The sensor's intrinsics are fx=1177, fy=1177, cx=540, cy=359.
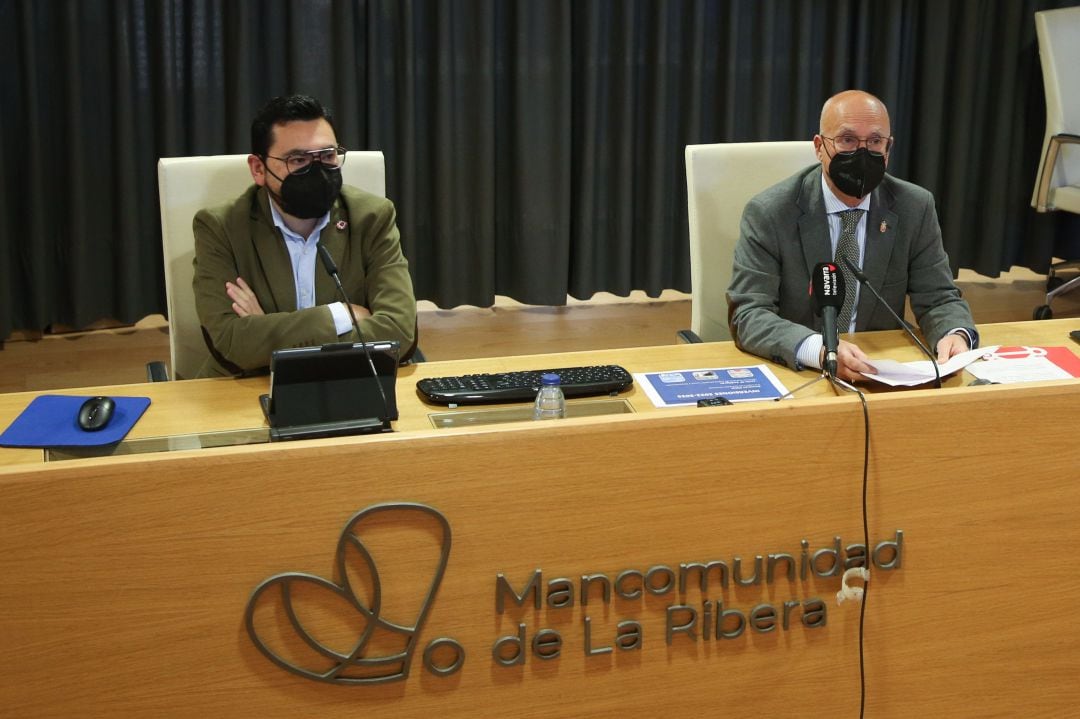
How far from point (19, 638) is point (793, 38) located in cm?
430

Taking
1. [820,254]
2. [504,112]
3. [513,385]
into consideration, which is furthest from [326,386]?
[504,112]

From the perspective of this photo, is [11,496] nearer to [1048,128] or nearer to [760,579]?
[760,579]

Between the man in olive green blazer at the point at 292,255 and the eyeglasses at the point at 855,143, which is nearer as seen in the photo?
the man in olive green blazer at the point at 292,255

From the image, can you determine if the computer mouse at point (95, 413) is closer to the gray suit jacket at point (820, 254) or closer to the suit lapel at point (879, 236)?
the gray suit jacket at point (820, 254)

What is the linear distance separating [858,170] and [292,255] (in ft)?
4.09

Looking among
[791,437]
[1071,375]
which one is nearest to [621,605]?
[791,437]

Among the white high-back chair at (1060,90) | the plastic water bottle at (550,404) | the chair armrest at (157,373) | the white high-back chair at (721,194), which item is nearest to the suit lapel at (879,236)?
the white high-back chair at (721,194)

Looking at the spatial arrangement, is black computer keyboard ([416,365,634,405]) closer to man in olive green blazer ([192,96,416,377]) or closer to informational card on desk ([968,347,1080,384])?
man in olive green blazer ([192,96,416,377])

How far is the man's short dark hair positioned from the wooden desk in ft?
4.03

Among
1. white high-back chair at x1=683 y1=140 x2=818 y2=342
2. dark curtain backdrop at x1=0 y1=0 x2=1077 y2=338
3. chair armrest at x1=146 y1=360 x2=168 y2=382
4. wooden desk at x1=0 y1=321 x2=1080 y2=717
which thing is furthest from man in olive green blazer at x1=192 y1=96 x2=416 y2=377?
dark curtain backdrop at x1=0 y1=0 x2=1077 y2=338

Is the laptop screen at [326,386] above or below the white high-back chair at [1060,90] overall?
below

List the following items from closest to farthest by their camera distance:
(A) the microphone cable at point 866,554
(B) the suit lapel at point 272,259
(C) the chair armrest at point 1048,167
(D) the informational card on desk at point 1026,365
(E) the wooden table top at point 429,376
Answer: (A) the microphone cable at point 866,554 → (E) the wooden table top at point 429,376 → (D) the informational card on desk at point 1026,365 → (B) the suit lapel at point 272,259 → (C) the chair armrest at point 1048,167

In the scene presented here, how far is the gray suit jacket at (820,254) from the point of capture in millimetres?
2625

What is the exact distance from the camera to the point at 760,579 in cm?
157
